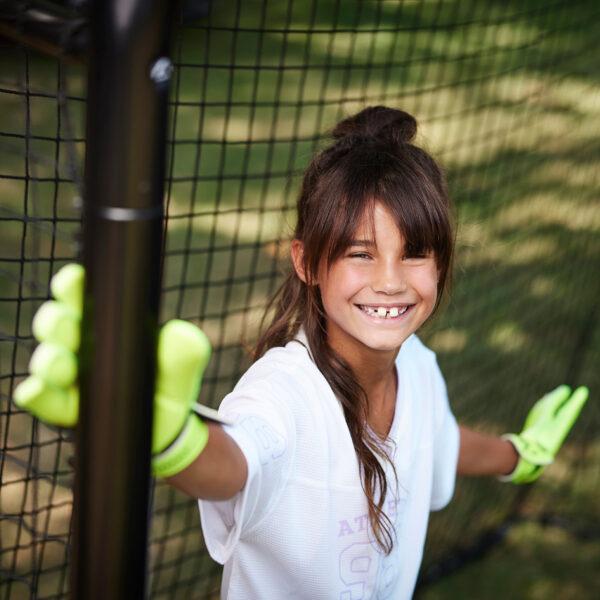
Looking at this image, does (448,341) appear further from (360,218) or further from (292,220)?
(360,218)

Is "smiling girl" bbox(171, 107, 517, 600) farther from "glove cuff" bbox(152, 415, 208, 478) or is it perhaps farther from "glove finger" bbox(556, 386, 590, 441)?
"glove finger" bbox(556, 386, 590, 441)

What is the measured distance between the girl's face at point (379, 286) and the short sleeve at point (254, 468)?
0.50ft

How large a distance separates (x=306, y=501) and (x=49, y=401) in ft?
1.85

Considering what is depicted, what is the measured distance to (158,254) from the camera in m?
0.77

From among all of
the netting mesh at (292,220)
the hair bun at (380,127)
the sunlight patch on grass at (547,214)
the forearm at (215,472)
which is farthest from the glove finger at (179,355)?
the sunlight patch on grass at (547,214)

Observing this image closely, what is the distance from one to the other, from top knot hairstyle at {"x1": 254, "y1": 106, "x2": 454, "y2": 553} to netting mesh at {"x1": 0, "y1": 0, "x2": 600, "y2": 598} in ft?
1.00

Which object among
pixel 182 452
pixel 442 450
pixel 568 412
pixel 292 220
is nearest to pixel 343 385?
pixel 442 450

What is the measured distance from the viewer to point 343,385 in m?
1.38

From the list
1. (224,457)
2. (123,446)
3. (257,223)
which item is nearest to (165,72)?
(123,446)

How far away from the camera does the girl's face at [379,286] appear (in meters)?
1.32

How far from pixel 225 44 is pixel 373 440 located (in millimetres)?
3450

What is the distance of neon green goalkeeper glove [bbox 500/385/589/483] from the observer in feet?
6.05

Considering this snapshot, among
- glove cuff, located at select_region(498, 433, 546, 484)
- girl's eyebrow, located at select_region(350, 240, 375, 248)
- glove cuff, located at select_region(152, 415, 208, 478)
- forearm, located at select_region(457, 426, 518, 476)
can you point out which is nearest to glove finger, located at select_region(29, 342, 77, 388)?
glove cuff, located at select_region(152, 415, 208, 478)

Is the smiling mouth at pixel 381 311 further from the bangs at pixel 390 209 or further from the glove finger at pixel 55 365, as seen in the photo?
the glove finger at pixel 55 365
